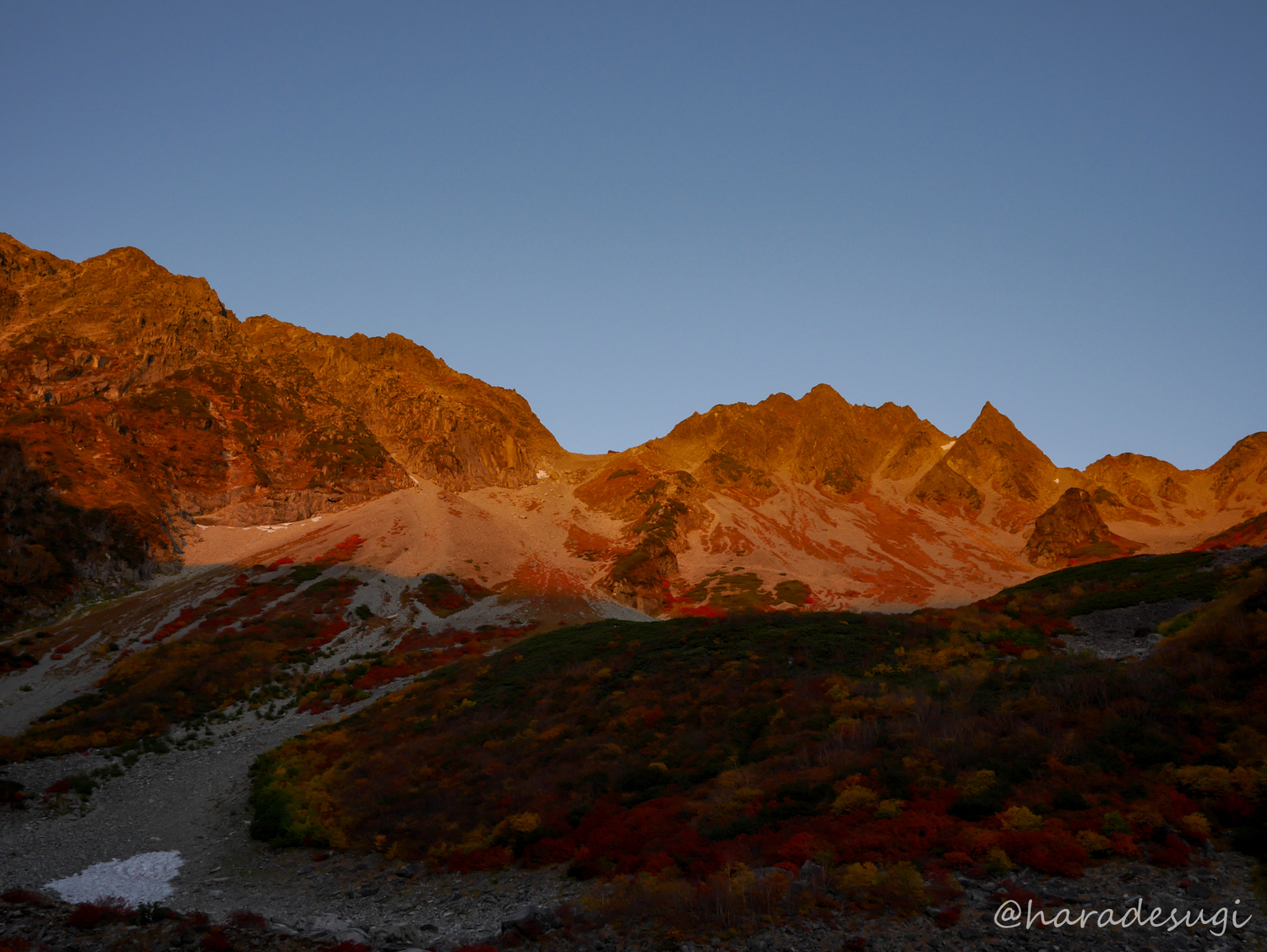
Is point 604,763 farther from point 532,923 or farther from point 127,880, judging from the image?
point 127,880

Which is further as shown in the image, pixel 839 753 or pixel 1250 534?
pixel 1250 534

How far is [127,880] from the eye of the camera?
26234 mm

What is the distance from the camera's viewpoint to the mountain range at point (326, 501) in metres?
108

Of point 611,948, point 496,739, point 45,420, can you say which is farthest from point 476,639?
point 45,420

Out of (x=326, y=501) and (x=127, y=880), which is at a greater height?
(x=326, y=501)

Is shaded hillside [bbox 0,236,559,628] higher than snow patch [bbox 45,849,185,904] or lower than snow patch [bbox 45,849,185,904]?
higher

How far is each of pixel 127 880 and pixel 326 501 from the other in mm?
130834

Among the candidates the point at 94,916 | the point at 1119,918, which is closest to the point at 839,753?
the point at 1119,918

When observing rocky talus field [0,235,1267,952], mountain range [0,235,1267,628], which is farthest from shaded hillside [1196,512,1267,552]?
rocky talus field [0,235,1267,952]

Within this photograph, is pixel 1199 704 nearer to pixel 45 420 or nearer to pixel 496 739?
pixel 496 739

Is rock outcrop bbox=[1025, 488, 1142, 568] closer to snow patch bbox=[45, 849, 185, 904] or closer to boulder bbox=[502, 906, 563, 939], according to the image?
boulder bbox=[502, 906, 563, 939]

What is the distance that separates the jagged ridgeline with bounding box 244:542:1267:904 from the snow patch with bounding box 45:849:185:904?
3756 millimetres

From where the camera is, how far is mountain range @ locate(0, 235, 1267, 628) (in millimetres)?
107875

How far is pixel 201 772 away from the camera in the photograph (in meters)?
41.3
